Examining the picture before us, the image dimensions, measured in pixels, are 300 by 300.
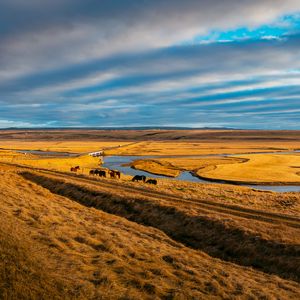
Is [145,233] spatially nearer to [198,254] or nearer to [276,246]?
[198,254]

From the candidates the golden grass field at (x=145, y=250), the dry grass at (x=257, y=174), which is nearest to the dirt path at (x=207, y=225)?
the golden grass field at (x=145, y=250)

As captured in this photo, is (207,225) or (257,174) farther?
(257,174)

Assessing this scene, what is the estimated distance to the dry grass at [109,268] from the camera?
1032 cm

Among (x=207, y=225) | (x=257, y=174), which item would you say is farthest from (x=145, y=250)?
(x=257, y=174)

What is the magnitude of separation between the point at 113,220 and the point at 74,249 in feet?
27.5

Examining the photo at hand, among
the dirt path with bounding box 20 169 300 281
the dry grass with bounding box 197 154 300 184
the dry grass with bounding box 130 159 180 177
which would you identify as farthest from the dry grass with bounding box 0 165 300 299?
the dry grass with bounding box 130 159 180 177

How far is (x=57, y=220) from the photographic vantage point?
1953 cm

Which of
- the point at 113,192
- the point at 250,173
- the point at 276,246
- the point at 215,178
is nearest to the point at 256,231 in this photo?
the point at 276,246

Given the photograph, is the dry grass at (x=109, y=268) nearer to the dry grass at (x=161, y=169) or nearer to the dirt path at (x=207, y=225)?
the dirt path at (x=207, y=225)

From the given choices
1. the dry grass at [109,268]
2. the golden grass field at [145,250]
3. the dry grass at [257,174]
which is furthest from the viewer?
Answer: the dry grass at [257,174]

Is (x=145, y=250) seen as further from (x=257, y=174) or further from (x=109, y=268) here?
(x=257, y=174)

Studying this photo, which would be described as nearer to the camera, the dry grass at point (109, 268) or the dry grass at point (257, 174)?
the dry grass at point (109, 268)

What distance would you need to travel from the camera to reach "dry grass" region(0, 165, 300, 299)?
10320 mm

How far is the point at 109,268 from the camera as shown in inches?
503
